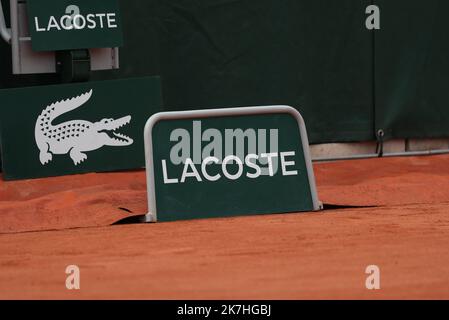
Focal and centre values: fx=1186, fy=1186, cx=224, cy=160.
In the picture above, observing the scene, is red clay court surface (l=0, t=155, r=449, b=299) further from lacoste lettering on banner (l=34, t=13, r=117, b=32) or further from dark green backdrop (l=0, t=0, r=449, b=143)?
lacoste lettering on banner (l=34, t=13, r=117, b=32)

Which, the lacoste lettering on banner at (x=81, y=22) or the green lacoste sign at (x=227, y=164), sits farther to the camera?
the lacoste lettering on banner at (x=81, y=22)

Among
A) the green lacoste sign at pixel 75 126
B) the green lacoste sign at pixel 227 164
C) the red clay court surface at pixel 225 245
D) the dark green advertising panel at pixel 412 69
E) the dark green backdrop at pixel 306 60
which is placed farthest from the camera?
the dark green advertising panel at pixel 412 69

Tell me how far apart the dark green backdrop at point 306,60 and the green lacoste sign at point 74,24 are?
52cm

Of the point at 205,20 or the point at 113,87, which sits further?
the point at 205,20

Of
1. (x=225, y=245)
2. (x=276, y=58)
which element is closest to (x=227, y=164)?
(x=225, y=245)

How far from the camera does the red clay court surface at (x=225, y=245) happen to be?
5.45 metres

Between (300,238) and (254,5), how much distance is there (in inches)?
135

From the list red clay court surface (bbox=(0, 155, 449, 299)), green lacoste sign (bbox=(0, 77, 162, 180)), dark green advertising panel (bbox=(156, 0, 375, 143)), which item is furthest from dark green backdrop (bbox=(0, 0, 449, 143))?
red clay court surface (bbox=(0, 155, 449, 299))

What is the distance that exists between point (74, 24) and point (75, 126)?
76cm

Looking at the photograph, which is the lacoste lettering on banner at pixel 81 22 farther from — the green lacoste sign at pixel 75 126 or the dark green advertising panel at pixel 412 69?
the dark green advertising panel at pixel 412 69

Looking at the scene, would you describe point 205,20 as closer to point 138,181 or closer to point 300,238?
point 138,181

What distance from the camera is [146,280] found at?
18.4 ft

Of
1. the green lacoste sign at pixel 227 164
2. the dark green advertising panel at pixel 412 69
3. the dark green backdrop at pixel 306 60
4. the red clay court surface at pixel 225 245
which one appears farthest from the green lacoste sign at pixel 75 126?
the dark green advertising panel at pixel 412 69

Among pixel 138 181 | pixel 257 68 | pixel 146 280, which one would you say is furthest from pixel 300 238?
pixel 257 68
